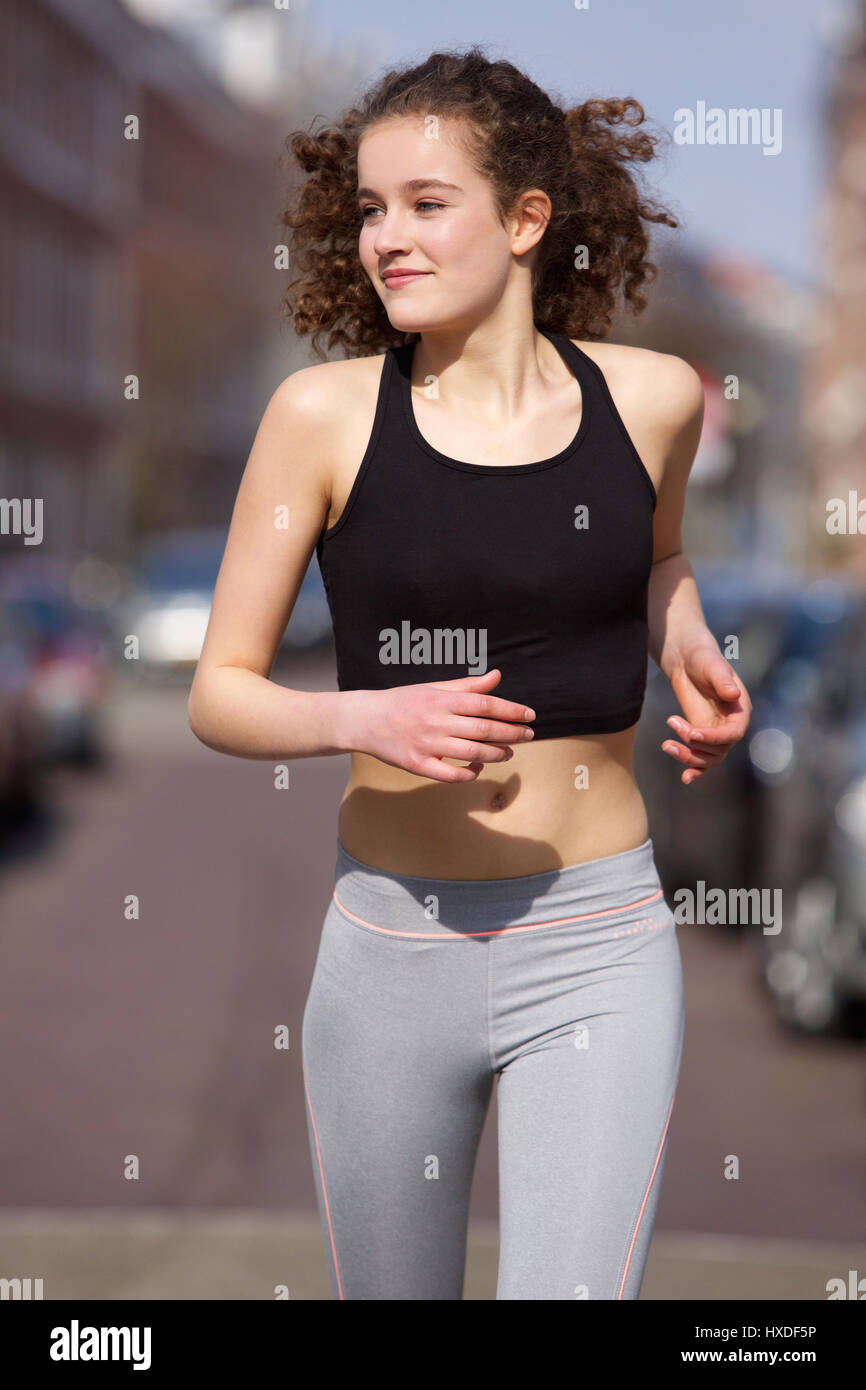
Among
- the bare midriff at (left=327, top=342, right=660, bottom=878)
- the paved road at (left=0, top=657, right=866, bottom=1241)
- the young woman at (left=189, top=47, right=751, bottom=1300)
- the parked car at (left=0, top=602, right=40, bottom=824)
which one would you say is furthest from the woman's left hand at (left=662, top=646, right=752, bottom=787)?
the parked car at (left=0, top=602, right=40, bottom=824)

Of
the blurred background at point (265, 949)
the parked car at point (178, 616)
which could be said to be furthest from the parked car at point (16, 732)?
the parked car at point (178, 616)

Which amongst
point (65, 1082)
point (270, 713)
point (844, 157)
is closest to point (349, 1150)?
point (270, 713)

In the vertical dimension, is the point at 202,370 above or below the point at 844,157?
below

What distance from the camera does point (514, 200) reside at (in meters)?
2.47

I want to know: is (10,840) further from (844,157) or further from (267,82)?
(267,82)

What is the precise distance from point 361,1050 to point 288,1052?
15.6ft

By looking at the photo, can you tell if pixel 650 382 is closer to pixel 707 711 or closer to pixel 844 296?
pixel 707 711

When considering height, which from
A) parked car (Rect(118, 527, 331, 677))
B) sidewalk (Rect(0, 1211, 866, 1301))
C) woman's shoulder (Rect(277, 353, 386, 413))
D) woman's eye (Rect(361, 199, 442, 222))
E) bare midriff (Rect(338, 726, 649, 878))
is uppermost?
parked car (Rect(118, 527, 331, 677))

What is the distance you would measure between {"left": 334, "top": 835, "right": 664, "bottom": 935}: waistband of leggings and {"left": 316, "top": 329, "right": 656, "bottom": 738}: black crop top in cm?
18

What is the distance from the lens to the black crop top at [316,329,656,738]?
2.35 metres

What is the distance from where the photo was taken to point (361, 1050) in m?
2.45

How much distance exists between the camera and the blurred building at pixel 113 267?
42469mm

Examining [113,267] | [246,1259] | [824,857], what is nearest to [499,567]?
[246,1259]

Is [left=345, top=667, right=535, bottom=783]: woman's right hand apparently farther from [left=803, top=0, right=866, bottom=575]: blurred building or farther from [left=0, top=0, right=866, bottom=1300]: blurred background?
[left=803, top=0, right=866, bottom=575]: blurred building
